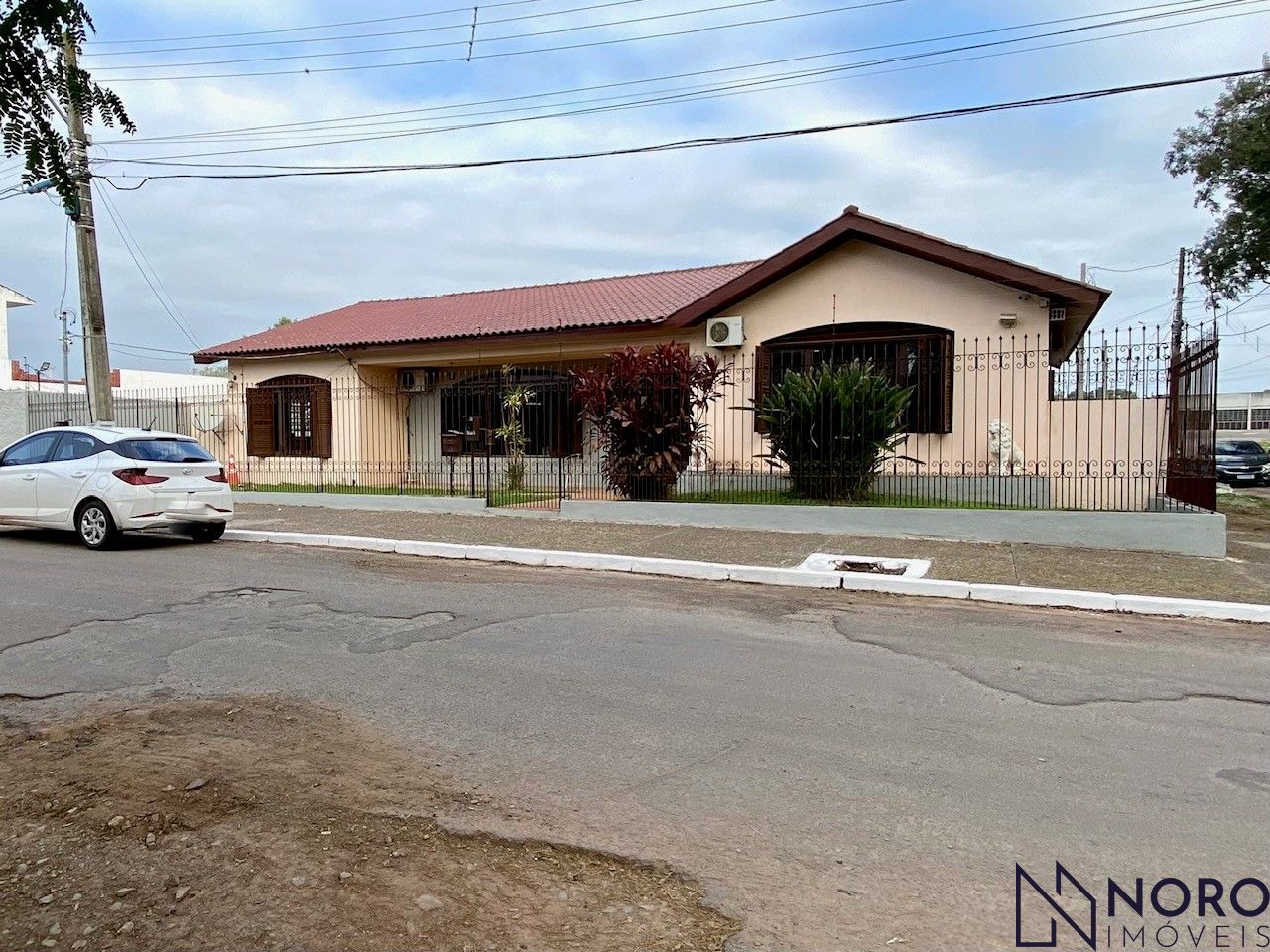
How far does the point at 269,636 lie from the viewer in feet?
19.7

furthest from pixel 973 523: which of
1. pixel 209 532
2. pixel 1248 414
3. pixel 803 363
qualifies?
pixel 1248 414

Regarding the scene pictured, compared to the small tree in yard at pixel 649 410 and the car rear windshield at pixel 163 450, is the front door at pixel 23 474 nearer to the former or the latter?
the car rear windshield at pixel 163 450

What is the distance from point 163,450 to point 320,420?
8068 mm

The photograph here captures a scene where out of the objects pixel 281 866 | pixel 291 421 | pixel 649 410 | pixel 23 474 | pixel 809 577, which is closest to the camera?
pixel 281 866

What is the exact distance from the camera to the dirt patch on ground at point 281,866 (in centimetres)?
255

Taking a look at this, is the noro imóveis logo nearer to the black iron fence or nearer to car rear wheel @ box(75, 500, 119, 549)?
the black iron fence

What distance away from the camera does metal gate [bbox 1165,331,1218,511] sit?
32.6ft

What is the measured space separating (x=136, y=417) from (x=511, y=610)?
1530 cm

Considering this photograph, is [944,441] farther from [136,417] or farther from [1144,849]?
[136,417]

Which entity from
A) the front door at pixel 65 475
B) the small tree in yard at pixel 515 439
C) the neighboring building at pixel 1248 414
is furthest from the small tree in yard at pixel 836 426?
the neighboring building at pixel 1248 414

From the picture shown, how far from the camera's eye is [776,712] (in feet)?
15.0

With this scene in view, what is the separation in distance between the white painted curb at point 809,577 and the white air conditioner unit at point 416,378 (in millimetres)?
7732

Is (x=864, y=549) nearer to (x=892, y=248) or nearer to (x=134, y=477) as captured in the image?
(x=892, y=248)

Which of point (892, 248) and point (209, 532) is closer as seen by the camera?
point (209, 532)
